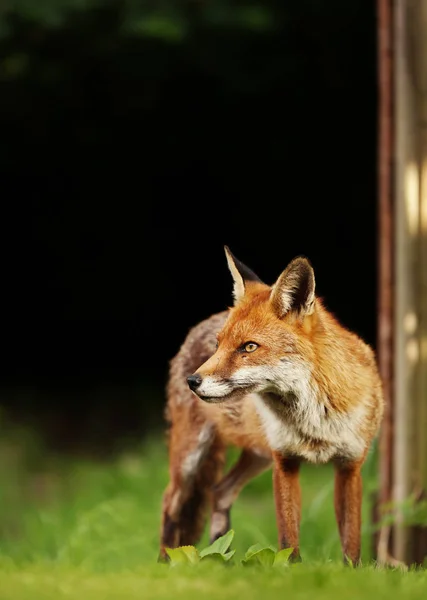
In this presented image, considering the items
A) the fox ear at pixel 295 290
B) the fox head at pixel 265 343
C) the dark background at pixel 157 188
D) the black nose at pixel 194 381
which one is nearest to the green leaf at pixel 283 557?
the fox head at pixel 265 343

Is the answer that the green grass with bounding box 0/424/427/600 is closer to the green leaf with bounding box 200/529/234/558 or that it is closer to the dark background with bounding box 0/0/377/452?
the green leaf with bounding box 200/529/234/558

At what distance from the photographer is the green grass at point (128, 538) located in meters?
3.32

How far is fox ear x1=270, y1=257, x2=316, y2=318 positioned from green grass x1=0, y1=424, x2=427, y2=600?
872 mm

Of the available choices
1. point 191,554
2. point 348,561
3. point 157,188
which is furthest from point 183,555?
point 157,188

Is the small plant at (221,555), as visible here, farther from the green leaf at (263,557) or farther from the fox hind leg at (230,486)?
the fox hind leg at (230,486)

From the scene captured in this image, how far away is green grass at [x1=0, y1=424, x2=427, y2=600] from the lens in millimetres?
3316

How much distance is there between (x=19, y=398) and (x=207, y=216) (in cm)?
333

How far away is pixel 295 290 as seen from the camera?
348cm

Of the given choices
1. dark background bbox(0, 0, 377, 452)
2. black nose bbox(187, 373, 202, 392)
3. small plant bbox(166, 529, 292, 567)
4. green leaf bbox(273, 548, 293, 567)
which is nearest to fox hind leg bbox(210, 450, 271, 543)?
small plant bbox(166, 529, 292, 567)

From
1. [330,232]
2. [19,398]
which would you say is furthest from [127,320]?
[330,232]

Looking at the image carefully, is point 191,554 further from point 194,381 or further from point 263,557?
point 194,381

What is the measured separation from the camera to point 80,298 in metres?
14.0

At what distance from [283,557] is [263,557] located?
126 millimetres

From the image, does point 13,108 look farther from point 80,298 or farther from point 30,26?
point 80,298
